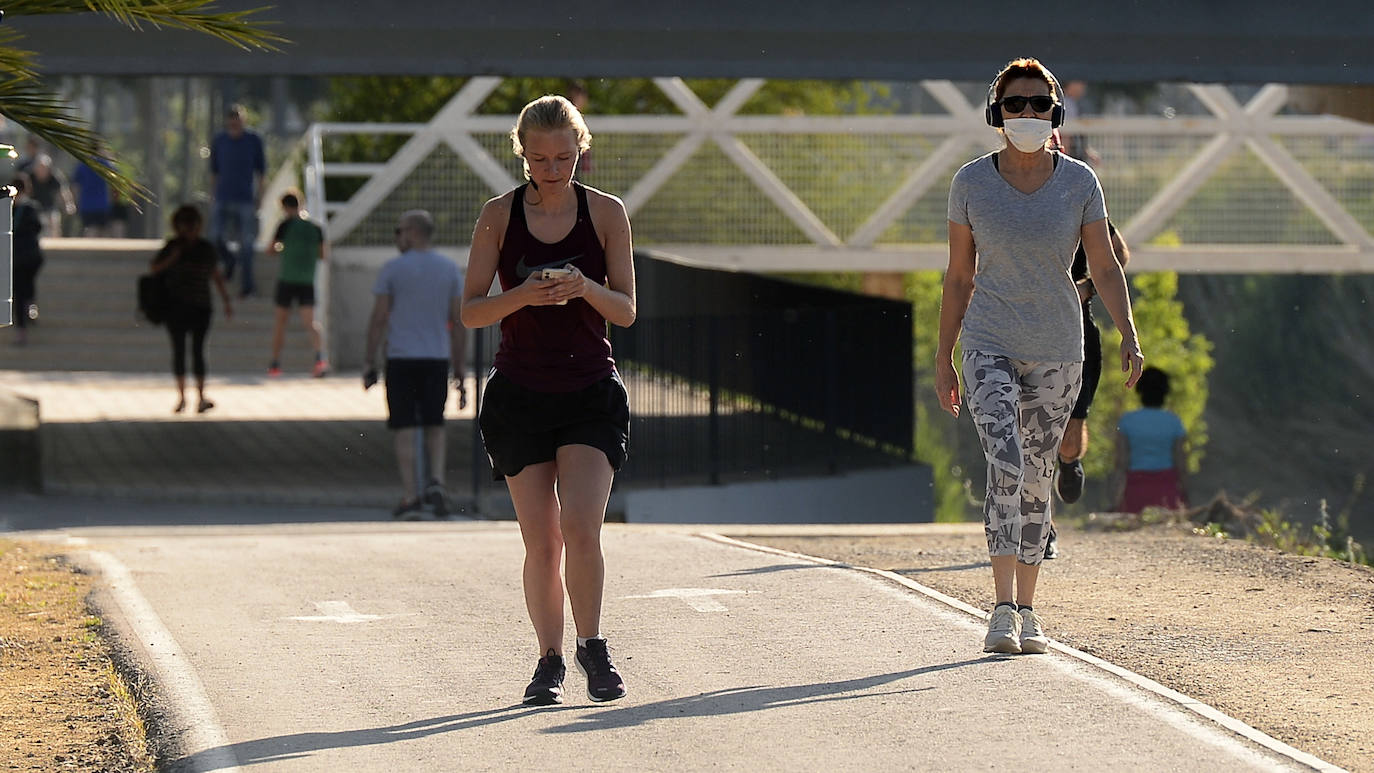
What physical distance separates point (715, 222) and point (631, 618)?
18830 mm

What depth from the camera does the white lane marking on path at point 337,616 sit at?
825 cm

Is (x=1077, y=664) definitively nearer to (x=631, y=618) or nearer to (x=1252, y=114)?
(x=631, y=618)

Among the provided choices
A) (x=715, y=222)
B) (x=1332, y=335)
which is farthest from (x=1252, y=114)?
(x=1332, y=335)

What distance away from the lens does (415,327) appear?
13.2 meters

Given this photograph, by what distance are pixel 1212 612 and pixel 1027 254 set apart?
6.32 ft

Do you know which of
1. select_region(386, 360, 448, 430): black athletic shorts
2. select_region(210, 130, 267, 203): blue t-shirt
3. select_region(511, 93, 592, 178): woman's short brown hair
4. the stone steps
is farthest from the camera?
the stone steps

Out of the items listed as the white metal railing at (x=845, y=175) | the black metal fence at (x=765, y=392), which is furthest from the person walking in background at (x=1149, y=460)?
the white metal railing at (x=845, y=175)

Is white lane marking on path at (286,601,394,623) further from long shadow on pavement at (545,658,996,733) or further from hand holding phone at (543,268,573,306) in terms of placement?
hand holding phone at (543,268,573,306)

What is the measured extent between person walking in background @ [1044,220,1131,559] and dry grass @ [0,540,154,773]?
393 cm

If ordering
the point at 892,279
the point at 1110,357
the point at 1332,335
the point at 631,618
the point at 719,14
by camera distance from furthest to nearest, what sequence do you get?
the point at 1332,335 → the point at 1110,357 → the point at 892,279 → the point at 719,14 → the point at 631,618

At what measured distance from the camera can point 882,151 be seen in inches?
1056

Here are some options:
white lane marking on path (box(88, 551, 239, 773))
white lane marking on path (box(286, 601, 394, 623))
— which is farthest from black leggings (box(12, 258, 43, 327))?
white lane marking on path (box(286, 601, 394, 623))

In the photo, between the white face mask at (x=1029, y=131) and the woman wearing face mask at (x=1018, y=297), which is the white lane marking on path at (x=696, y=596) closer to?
the woman wearing face mask at (x=1018, y=297)

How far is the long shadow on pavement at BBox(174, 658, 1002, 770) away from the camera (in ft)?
19.6
